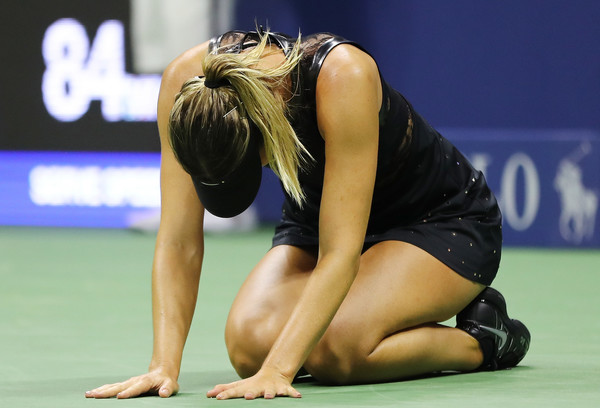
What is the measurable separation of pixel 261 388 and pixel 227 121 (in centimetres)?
49

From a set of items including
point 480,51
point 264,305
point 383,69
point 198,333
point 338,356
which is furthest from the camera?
point 383,69

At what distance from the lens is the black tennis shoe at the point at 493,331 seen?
8.34 ft

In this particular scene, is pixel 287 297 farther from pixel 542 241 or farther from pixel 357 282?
pixel 542 241

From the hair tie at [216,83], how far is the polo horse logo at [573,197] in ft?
14.0

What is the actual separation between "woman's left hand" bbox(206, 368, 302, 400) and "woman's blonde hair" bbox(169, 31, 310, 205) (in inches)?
13.7

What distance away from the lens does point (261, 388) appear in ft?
6.72

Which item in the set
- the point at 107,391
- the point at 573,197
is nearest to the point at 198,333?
the point at 107,391

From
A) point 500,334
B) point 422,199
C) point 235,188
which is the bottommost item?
point 500,334

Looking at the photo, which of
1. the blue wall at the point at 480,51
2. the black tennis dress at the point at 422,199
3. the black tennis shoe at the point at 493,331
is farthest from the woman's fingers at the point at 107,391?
the blue wall at the point at 480,51

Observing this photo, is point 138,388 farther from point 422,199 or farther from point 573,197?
point 573,197

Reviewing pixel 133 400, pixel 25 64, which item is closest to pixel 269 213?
pixel 25 64

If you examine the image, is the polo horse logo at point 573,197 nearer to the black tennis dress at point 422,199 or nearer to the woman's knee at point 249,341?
the black tennis dress at point 422,199

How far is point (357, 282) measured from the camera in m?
2.47

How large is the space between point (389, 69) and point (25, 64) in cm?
247
